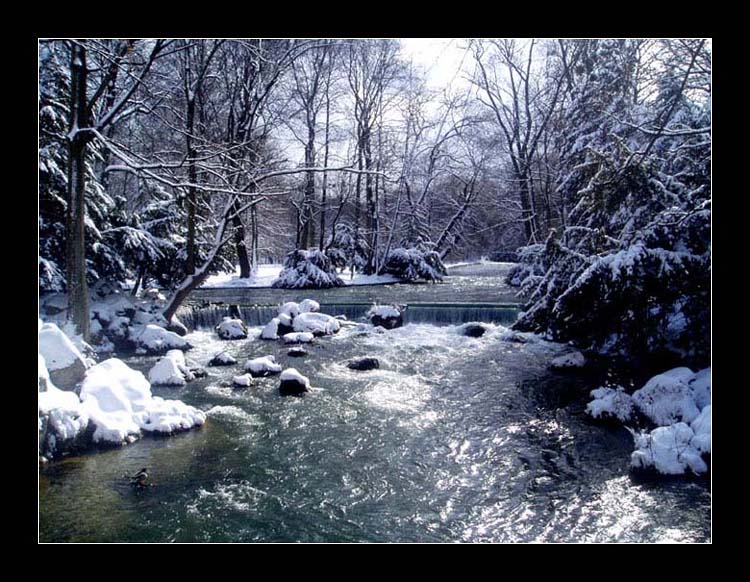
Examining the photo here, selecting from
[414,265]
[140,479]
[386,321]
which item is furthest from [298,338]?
[414,265]

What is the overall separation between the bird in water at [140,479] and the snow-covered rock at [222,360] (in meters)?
4.58

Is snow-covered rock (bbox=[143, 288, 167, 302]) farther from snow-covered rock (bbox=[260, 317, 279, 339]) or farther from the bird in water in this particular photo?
the bird in water

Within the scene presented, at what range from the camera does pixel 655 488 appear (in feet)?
15.5

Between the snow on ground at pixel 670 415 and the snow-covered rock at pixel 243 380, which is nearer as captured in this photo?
the snow on ground at pixel 670 415

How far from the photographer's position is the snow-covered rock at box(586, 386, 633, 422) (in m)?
6.38

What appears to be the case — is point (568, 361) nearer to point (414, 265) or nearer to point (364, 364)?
point (364, 364)

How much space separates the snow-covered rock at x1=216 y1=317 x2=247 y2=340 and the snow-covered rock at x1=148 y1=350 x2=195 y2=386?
339 cm

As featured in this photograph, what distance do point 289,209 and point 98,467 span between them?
1016 inches

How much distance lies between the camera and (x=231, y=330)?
39.8ft

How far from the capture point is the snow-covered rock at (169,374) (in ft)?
26.6

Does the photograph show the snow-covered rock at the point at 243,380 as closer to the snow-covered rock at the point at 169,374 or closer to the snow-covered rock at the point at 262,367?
the snow-covered rock at the point at 262,367

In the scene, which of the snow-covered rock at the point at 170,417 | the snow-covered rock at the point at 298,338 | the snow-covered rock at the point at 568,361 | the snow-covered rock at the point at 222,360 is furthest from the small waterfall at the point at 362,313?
the snow-covered rock at the point at 170,417

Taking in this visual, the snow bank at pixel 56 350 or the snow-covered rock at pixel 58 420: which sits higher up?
the snow bank at pixel 56 350

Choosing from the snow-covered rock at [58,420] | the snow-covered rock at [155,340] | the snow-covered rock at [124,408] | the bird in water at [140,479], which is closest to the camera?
the bird in water at [140,479]
